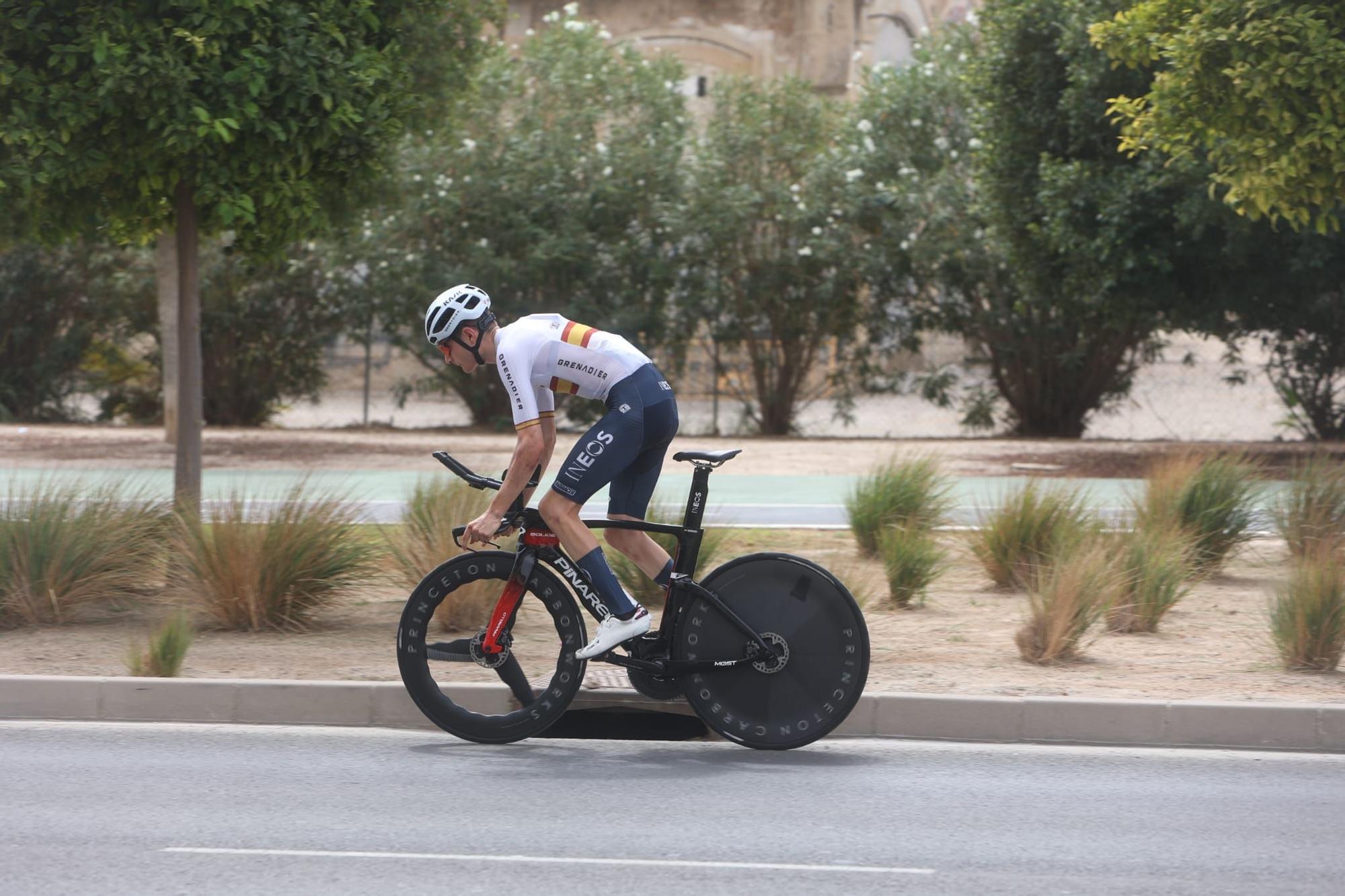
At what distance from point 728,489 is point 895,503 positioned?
5733mm

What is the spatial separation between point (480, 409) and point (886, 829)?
20.4 metres

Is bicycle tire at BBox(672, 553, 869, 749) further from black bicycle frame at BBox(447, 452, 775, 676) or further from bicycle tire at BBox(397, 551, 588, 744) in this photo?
bicycle tire at BBox(397, 551, 588, 744)

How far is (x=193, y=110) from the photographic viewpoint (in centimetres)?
988

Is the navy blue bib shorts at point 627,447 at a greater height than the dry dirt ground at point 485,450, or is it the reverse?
the navy blue bib shorts at point 627,447

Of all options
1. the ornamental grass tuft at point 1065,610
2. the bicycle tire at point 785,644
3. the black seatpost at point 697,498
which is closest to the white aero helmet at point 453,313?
the black seatpost at point 697,498

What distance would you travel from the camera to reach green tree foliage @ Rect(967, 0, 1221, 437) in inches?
713

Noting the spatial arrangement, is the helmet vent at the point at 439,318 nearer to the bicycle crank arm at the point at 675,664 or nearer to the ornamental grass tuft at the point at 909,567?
the bicycle crank arm at the point at 675,664

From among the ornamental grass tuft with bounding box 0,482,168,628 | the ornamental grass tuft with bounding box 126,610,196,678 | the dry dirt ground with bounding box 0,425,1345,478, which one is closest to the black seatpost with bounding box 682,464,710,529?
the ornamental grass tuft with bounding box 126,610,196,678

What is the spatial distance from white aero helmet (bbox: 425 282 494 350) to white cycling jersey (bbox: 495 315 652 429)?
14cm

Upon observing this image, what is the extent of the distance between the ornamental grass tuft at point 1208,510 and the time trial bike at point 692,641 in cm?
468

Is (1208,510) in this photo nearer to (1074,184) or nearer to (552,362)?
(552,362)

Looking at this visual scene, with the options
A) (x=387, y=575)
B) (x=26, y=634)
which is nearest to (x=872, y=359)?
(x=387, y=575)

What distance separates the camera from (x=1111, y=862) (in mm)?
5332

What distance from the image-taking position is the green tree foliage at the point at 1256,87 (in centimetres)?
1243
